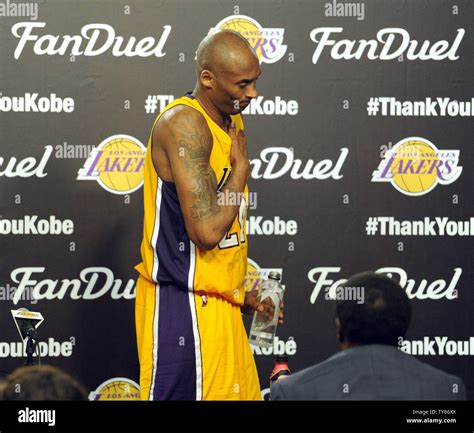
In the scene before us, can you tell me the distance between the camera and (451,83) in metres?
5.23

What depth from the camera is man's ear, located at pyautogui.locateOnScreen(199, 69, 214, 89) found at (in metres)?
3.87

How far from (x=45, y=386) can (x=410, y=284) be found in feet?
11.2

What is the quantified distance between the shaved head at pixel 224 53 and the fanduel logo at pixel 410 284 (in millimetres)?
1752

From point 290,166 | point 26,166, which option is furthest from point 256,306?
point 26,166

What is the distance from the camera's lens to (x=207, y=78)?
3875mm

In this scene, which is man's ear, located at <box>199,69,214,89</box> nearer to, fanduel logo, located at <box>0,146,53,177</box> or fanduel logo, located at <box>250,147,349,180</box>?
fanduel logo, located at <box>250,147,349,180</box>

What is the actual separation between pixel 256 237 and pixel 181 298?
148 centimetres

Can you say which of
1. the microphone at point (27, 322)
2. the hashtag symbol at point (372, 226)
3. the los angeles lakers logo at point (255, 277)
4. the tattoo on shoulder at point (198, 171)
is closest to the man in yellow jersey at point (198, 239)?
the tattoo on shoulder at point (198, 171)

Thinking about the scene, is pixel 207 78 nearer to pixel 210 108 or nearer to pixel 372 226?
pixel 210 108

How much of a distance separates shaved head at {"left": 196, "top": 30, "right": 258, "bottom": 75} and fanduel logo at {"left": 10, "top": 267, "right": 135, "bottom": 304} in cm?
173

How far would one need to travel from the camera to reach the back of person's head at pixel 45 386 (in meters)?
2.12

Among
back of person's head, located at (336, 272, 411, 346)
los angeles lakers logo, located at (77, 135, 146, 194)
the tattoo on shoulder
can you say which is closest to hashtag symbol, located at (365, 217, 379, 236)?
los angeles lakers logo, located at (77, 135, 146, 194)

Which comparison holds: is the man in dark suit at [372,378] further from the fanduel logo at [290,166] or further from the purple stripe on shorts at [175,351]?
the fanduel logo at [290,166]
